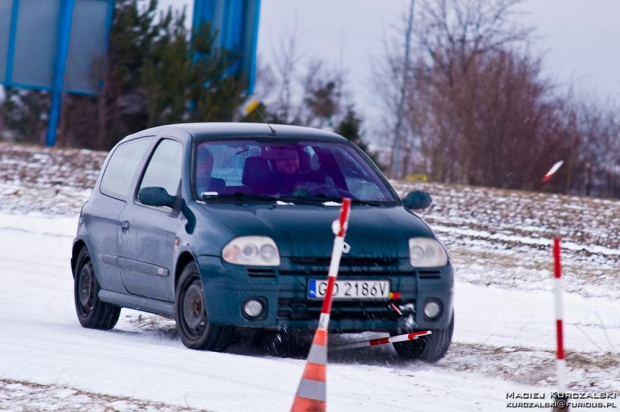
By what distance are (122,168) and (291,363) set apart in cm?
299

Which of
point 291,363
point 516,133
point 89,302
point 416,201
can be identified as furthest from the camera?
point 516,133

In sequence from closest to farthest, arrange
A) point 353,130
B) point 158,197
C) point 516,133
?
point 158,197, point 516,133, point 353,130

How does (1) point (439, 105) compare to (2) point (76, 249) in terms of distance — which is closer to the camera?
(2) point (76, 249)

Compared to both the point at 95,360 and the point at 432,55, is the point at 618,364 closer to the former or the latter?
the point at 95,360

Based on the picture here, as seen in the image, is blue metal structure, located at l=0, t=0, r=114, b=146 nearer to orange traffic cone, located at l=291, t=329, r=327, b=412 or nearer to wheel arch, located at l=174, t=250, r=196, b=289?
wheel arch, located at l=174, t=250, r=196, b=289

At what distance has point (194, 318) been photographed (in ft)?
23.8

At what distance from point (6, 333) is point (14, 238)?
8.33 m

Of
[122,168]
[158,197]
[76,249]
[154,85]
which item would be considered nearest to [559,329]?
[158,197]

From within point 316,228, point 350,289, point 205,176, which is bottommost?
point 350,289

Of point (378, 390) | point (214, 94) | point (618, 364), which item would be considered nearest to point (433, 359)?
point (618, 364)

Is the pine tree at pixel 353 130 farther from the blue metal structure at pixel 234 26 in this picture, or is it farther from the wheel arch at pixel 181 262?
the wheel arch at pixel 181 262

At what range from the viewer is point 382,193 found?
319 inches

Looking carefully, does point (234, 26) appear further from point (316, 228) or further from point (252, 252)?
point (252, 252)

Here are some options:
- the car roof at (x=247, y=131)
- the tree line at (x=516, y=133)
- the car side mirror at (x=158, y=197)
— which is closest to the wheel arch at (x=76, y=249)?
the car roof at (x=247, y=131)
